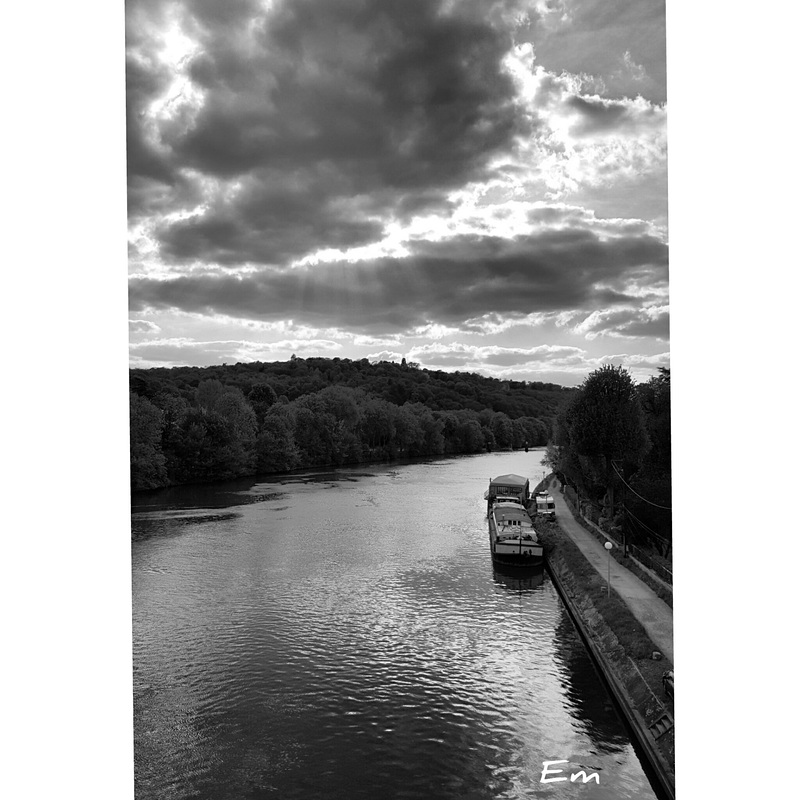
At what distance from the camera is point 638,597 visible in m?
7.14

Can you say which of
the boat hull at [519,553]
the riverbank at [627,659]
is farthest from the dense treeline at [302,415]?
the riverbank at [627,659]

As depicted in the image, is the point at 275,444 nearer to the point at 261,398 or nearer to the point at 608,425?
the point at 261,398

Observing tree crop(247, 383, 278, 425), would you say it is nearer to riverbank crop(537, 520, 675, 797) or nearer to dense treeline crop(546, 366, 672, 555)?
dense treeline crop(546, 366, 672, 555)

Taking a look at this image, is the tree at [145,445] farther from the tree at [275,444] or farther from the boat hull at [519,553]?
the boat hull at [519,553]

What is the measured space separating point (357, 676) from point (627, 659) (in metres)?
2.53

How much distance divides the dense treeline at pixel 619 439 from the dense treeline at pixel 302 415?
5589 mm

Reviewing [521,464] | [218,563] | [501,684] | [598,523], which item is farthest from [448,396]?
[501,684]

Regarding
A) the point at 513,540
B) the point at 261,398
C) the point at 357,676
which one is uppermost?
the point at 261,398

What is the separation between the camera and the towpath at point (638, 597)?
5.91 meters

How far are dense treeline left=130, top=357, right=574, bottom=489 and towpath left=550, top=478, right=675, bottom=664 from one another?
7.22 m

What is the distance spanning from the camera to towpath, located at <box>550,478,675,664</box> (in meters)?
5.91

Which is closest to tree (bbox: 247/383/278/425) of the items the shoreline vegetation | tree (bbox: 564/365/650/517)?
the shoreline vegetation

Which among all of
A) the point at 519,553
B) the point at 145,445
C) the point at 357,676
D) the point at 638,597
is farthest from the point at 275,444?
the point at 638,597
